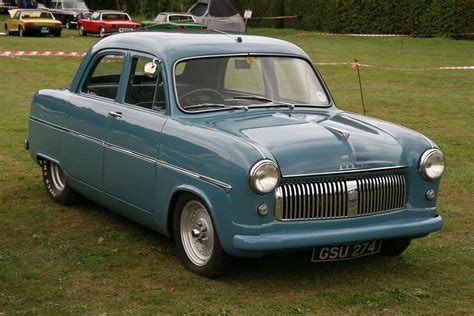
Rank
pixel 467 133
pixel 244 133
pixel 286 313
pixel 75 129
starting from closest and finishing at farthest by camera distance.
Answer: pixel 286 313 → pixel 244 133 → pixel 75 129 → pixel 467 133

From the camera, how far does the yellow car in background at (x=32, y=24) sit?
132 feet

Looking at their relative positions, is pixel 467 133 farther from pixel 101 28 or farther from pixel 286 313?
pixel 101 28

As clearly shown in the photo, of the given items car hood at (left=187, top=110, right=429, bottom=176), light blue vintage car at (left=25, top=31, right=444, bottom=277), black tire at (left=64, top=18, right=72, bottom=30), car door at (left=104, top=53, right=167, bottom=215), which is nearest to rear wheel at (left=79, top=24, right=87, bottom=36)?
black tire at (left=64, top=18, right=72, bottom=30)

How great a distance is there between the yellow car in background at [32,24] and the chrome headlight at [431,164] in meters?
35.9

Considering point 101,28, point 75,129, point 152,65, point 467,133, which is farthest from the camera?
point 101,28

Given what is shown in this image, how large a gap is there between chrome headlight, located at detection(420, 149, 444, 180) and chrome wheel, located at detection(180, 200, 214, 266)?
159 centimetres

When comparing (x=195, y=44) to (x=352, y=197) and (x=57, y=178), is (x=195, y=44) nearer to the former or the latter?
(x=352, y=197)

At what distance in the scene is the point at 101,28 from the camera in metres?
42.4

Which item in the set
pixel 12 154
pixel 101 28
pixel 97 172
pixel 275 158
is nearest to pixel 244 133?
pixel 275 158

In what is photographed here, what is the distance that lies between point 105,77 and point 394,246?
2.95 m

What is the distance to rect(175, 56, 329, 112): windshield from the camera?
693 centimetres

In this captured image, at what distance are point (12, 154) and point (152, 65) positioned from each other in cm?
494

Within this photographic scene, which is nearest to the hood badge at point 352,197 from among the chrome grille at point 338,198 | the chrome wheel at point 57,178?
the chrome grille at point 338,198

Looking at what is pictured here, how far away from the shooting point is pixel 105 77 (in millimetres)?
7852
